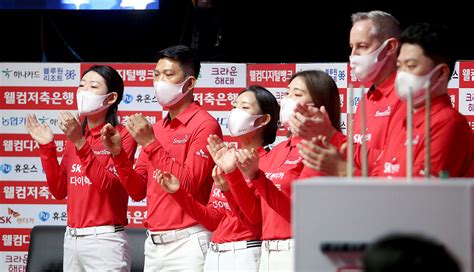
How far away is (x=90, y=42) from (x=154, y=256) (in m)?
2.53

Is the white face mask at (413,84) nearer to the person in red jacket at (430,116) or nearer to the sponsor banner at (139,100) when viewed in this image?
the person in red jacket at (430,116)

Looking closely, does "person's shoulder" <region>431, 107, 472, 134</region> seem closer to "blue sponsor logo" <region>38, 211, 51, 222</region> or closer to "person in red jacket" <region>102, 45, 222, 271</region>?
"person in red jacket" <region>102, 45, 222, 271</region>

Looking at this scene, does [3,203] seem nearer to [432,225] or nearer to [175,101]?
[175,101]

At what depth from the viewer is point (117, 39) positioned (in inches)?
283

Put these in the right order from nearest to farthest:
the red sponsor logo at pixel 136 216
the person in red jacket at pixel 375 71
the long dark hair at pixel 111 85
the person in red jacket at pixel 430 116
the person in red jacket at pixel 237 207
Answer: the person in red jacket at pixel 430 116 → the person in red jacket at pixel 375 71 → the person in red jacket at pixel 237 207 → the long dark hair at pixel 111 85 → the red sponsor logo at pixel 136 216

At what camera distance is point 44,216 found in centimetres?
675

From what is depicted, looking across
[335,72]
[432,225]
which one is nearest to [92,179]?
[335,72]

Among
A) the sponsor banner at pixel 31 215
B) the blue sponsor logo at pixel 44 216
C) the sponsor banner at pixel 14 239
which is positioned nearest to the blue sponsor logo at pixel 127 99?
the sponsor banner at pixel 31 215

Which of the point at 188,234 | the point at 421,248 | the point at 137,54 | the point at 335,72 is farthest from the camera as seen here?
the point at 137,54

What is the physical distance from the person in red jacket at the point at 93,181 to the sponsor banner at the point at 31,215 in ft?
3.96

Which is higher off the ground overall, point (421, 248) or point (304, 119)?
point (304, 119)

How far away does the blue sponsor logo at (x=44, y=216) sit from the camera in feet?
22.1

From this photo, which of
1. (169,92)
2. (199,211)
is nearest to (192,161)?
(199,211)

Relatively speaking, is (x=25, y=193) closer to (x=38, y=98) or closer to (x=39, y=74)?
(x=38, y=98)
